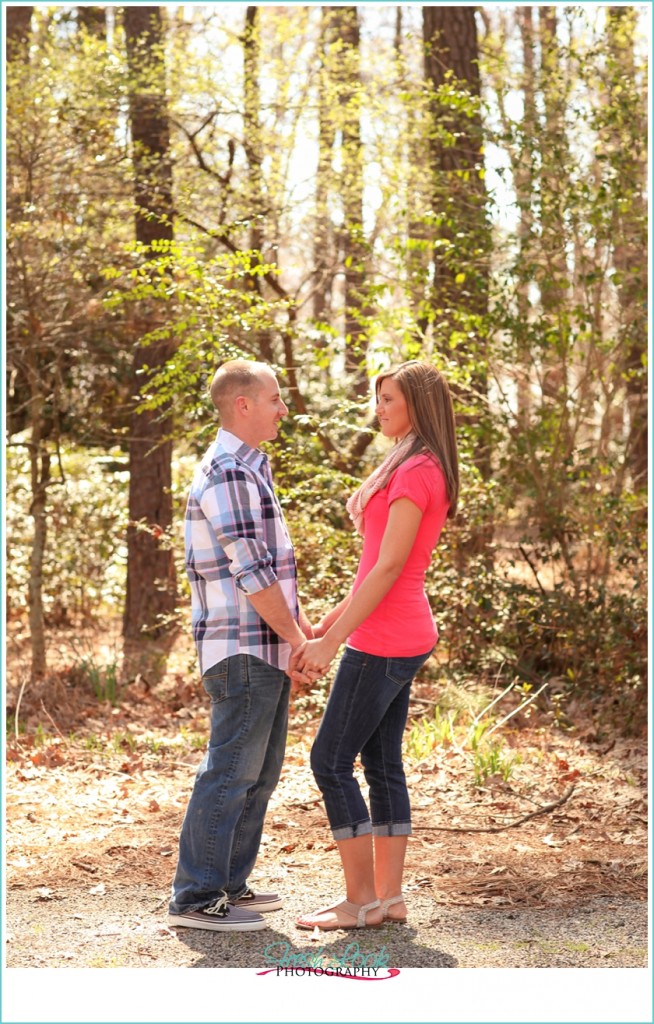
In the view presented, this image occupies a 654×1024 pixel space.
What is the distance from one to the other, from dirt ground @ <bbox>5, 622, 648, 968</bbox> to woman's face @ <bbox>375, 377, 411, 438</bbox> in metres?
1.86

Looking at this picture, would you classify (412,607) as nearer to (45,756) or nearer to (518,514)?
(45,756)

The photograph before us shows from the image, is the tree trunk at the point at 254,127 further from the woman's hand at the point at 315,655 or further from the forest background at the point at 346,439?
the woman's hand at the point at 315,655

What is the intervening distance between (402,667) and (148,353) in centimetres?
735

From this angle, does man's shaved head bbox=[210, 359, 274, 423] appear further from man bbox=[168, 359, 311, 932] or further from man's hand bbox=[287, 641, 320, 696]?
man's hand bbox=[287, 641, 320, 696]

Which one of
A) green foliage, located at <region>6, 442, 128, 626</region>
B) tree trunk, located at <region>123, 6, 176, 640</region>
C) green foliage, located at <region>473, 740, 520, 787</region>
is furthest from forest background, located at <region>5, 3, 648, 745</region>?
green foliage, located at <region>473, 740, 520, 787</region>

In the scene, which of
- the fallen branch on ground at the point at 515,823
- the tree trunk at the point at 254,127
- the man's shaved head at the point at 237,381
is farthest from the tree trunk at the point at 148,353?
the man's shaved head at the point at 237,381

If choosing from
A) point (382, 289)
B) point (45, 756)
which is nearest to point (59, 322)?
point (382, 289)

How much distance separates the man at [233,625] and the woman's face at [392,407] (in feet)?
1.27

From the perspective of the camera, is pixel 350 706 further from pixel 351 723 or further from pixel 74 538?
pixel 74 538

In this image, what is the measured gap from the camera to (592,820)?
5.63 m

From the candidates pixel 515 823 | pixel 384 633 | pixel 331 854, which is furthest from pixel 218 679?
pixel 515 823

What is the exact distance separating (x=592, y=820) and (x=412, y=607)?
2376 millimetres

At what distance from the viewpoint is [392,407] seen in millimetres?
4004

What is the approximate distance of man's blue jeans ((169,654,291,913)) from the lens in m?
3.91
